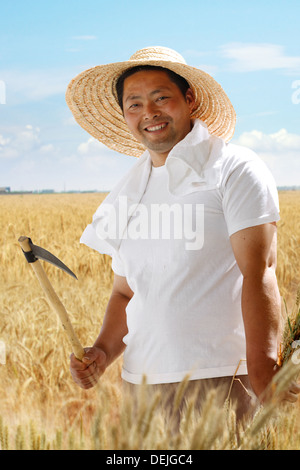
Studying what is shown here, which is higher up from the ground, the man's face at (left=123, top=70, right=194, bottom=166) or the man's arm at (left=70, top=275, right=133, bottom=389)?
the man's face at (left=123, top=70, right=194, bottom=166)

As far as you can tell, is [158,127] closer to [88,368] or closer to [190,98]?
[190,98]

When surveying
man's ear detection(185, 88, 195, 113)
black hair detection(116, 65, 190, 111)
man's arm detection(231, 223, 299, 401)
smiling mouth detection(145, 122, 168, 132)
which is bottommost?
man's arm detection(231, 223, 299, 401)

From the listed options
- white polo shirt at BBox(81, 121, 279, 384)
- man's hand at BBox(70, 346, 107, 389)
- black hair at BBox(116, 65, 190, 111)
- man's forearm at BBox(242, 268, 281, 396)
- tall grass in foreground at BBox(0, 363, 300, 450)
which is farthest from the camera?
black hair at BBox(116, 65, 190, 111)

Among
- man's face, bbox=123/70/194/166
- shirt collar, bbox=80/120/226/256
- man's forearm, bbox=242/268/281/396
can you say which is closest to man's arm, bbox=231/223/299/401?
man's forearm, bbox=242/268/281/396

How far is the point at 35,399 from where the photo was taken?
2.52 m

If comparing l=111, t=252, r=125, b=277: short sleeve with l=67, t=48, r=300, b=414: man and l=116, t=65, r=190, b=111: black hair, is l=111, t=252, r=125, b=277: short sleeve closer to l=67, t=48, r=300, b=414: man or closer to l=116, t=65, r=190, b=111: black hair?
l=67, t=48, r=300, b=414: man

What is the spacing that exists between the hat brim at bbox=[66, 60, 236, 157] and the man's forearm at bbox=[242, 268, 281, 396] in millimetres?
794

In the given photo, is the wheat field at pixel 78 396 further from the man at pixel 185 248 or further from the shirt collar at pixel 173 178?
the shirt collar at pixel 173 178

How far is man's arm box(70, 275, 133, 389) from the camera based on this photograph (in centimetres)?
165

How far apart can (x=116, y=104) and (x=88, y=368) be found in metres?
1.11

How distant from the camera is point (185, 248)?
147cm

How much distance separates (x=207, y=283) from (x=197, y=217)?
0.62 ft
